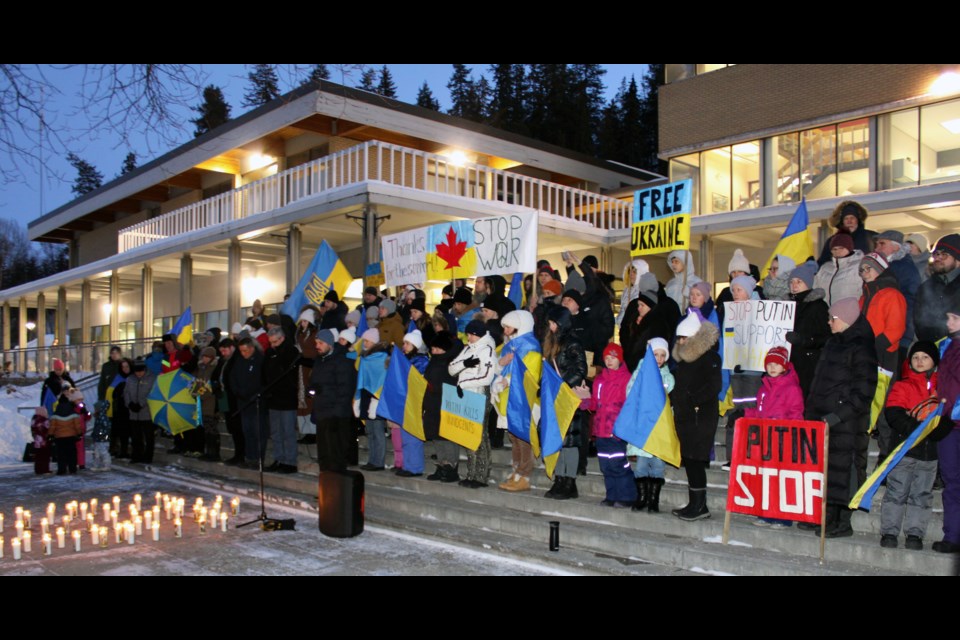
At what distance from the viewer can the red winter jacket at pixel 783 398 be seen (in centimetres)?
716

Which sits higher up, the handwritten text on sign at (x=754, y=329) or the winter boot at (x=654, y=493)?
the handwritten text on sign at (x=754, y=329)

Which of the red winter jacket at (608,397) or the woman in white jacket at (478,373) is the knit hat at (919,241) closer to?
the red winter jacket at (608,397)

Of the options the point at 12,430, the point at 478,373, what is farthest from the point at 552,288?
the point at 12,430

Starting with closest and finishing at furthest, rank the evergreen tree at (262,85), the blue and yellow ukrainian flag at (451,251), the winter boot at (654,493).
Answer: the evergreen tree at (262,85) → the winter boot at (654,493) → the blue and yellow ukrainian flag at (451,251)

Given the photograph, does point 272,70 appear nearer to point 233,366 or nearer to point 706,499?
point 706,499

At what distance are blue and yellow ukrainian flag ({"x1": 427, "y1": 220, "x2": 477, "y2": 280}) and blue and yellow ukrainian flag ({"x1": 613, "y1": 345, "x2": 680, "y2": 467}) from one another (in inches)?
156

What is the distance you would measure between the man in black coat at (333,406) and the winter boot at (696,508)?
186 inches

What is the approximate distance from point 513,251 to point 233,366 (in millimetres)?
4980

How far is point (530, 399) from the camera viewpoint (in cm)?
898

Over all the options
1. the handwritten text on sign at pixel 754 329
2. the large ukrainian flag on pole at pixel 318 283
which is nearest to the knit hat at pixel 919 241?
the handwritten text on sign at pixel 754 329

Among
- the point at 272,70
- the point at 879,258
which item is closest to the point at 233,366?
the point at 272,70

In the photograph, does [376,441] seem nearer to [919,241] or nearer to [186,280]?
[919,241]
